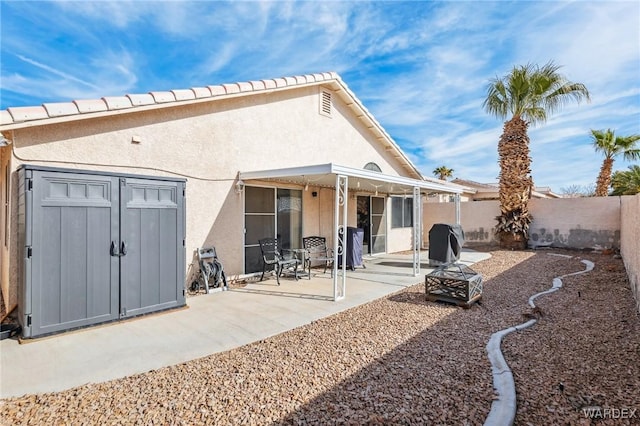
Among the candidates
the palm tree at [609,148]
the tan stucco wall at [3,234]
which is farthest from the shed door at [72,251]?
the palm tree at [609,148]

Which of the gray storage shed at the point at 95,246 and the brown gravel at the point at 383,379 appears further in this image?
the gray storage shed at the point at 95,246

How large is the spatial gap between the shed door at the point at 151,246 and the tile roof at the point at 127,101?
55.0 inches

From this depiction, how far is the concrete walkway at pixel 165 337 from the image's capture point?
369 centimetres

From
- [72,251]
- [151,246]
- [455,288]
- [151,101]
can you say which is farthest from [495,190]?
[72,251]

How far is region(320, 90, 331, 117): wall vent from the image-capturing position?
10.8 m

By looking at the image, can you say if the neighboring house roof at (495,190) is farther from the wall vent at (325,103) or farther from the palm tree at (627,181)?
the wall vent at (325,103)

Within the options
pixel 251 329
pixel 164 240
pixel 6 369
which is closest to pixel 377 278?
pixel 251 329

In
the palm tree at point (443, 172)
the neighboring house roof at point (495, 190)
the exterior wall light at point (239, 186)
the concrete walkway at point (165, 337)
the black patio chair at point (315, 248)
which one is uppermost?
the palm tree at point (443, 172)

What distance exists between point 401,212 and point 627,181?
16239 millimetres

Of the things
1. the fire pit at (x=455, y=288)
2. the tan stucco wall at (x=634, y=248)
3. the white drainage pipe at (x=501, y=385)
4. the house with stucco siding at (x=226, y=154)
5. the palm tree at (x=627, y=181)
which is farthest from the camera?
the palm tree at (x=627, y=181)

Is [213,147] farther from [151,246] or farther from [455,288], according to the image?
[455,288]

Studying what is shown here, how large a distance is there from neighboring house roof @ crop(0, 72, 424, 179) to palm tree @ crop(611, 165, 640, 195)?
61.3 feet

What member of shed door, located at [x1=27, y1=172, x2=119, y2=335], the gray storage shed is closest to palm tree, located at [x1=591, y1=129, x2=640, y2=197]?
the gray storage shed

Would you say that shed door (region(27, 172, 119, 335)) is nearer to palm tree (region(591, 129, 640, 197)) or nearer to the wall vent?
the wall vent
